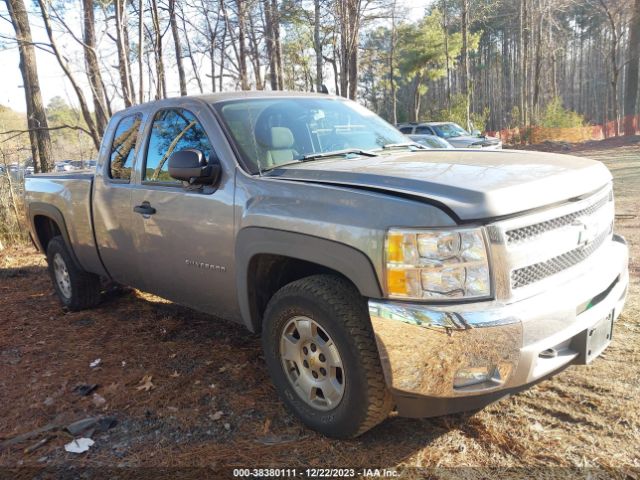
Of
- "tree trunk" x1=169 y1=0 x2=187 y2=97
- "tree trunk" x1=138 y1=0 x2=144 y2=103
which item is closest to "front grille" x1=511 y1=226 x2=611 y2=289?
"tree trunk" x1=138 y1=0 x2=144 y2=103

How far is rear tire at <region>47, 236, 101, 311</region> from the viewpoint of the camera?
17.5 ft

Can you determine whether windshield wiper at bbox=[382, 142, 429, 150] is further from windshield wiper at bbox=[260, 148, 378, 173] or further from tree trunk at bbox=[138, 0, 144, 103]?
tree trunk at bbox=[138, 0, 144, 103]

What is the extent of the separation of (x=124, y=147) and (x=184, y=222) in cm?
133

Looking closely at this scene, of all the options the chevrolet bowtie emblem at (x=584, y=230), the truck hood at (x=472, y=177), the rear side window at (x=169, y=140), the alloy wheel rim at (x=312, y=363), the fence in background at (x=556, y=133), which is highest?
the fence in background at (x=556, y=133)

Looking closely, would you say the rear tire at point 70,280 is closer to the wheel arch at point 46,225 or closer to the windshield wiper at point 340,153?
the wheel arch at point 46,225

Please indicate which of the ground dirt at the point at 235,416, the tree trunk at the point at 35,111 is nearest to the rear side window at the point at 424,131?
the tree trunk at the point at 35,111

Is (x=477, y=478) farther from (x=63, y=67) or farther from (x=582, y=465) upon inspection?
(x=63, y=67)

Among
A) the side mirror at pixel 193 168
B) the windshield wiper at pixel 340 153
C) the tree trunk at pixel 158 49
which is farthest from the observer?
the tree trunk at pixel 158 49

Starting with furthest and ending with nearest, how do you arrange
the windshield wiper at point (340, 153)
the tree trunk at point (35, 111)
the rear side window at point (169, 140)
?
the tree trunk at point (35, 111) < the rear side window at point (169, 140) < the windshield wiper at point (340, 153)

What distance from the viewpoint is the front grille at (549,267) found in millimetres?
2344

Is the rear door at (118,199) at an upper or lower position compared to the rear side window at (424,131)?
lower

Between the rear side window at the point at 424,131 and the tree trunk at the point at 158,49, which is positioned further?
the rear side window at the point at 424,131

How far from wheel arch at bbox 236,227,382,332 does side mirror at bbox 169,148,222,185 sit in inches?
17.9

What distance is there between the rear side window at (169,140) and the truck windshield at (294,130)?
0.76ft
